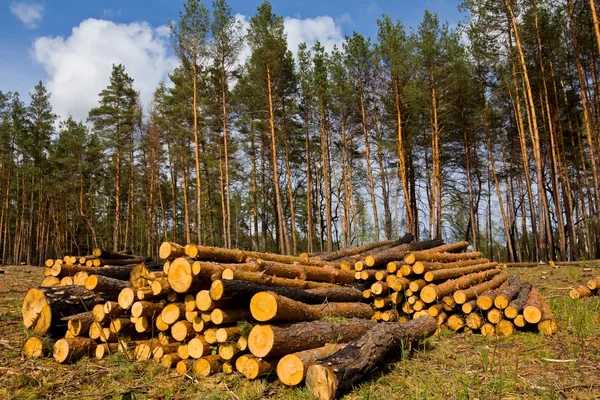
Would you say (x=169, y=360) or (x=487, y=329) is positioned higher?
(x=169, y=360)

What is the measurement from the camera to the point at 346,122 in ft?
76.9

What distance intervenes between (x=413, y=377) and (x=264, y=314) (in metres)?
1.90

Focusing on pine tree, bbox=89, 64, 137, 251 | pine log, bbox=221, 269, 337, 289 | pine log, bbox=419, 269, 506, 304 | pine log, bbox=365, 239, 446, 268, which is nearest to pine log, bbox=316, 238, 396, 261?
pine log, bbox=365, 239, 446, 268

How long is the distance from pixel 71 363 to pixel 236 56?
662 inches

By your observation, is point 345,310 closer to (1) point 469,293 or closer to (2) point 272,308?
(2) point 272,308

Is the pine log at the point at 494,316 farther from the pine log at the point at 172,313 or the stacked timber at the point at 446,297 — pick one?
the pine log at the point at 172,313

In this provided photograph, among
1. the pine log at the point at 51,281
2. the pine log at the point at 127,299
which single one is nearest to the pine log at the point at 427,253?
the pine log at the point at 127,299

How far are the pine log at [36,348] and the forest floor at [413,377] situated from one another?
0.39ft

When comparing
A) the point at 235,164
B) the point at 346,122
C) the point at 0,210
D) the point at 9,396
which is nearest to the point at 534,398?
the point at 9,396

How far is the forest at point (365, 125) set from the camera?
17562 millimetres

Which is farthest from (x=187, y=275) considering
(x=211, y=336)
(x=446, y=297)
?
(x=446, y=297)

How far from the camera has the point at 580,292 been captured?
871 centimetres

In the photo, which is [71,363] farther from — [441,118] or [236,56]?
[441,118]

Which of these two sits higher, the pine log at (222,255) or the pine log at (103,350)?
the pine log at (222,255)
